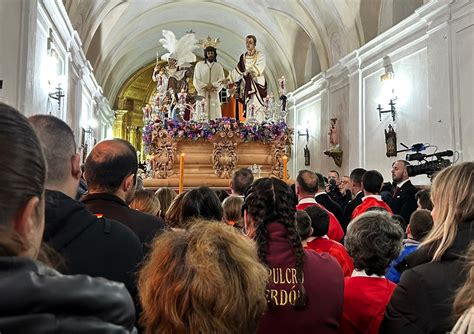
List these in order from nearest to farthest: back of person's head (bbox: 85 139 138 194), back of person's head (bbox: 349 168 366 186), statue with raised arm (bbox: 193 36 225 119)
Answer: back of person's head (bbox: 85 139 138 194)
back of person's head (bbox: 349 168 366 186)
statue with raised arm (bbox: 193 36 225 119)

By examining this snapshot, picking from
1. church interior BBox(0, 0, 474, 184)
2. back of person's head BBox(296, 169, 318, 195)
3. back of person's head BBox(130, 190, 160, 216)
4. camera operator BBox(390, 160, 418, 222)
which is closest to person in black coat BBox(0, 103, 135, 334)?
back of person's head BBox(130, 190, 160, 216)

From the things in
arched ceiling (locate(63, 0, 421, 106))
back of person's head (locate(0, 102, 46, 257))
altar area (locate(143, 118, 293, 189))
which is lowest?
back of person's head (locate(0, 102, 46, 257))

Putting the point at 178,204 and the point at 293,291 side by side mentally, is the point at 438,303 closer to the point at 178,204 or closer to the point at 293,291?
the point at 293,291

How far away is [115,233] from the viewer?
6.20 feet

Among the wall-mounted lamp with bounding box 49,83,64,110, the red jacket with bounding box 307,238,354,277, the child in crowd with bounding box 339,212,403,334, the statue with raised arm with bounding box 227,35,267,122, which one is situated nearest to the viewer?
the child in crowd with bounding box 339,212,403,334

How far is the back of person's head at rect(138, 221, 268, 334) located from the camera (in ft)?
4.45

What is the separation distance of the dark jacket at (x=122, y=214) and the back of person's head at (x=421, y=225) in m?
1.80

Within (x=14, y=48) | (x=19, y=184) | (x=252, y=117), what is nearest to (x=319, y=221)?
(x=19, y=184)

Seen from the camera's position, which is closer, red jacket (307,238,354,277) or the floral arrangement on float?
red jacket (307,238,354,277)

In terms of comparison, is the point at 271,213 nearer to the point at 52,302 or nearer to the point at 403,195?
the point at 52,302

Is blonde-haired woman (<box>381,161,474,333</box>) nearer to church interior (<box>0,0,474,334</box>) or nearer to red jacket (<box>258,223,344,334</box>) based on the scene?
church interior (<box>0,0,474,334</box>)

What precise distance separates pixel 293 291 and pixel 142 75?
24707 millimetres

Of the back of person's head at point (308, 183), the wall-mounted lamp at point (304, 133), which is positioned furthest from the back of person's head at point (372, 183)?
the wall-mounted lamp at point (304, 133)

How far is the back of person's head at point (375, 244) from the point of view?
234cm
